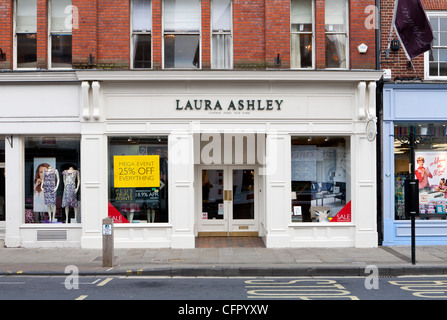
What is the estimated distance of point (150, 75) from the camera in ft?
40.4

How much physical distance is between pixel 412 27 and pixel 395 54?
1067 mm

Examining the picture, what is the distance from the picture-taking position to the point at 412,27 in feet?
39.3

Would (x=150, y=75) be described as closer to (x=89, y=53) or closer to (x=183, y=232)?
(x=89, y=53)

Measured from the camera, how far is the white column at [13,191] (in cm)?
1273

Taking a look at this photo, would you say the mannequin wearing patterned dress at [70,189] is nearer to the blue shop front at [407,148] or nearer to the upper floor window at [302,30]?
the upper floor window at [302,30]

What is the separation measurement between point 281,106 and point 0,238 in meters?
8.67

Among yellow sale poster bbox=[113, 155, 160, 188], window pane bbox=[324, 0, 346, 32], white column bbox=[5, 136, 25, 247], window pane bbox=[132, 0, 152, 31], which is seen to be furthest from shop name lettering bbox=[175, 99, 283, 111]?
white column bbox=[5, 136, 25, 247]

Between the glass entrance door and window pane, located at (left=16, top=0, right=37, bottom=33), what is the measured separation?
21.1ft

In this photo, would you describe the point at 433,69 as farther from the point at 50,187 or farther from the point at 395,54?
the point at 50,187

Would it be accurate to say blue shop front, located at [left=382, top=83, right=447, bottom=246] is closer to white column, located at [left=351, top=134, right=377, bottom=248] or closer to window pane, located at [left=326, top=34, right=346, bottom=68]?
white column, located at [left=351, top=134, right=377, bottom=248]

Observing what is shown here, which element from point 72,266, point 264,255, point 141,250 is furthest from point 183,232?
point 72,266

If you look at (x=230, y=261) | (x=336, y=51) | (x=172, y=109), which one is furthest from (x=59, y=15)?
(x=230, y=261)

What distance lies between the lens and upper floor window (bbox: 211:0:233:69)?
13.0 metres

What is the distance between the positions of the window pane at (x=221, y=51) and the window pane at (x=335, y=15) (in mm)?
Result: 2884
